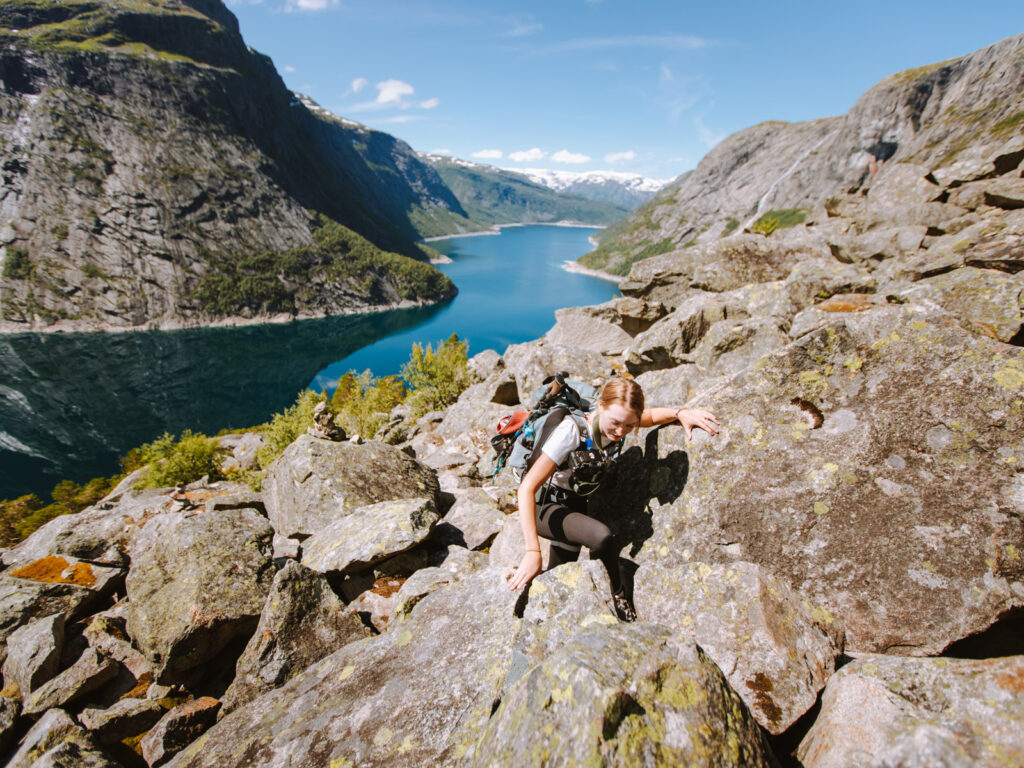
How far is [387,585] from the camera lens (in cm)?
670

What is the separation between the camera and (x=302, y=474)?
30.8 feet

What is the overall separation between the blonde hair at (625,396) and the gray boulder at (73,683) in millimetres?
7647

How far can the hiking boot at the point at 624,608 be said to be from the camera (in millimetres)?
4950

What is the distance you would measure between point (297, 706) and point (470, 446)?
8.66 meters

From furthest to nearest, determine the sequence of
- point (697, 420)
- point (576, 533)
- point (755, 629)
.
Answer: point (697, 420) → point (576, 533) → point (755, 629)

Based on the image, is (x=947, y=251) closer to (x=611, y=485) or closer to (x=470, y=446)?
(x=611, y=485)

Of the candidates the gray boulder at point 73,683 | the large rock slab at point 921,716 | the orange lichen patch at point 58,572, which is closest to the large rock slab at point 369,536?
the gray boulder at point 73,683

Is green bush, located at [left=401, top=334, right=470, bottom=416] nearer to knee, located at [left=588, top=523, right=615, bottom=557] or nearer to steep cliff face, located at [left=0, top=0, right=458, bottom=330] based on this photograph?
knee, located at [left=588, top=523, right=615, bottom=557]

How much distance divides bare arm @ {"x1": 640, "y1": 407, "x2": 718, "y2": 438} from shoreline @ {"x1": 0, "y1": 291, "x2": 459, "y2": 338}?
193 metres

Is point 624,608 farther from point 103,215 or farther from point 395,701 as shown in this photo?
point 103,215

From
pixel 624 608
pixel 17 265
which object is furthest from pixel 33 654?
pixel 17 265

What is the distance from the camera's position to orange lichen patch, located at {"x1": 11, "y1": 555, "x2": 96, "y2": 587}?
779 centimetres

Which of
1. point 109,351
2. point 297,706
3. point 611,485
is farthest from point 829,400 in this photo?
point 109,351

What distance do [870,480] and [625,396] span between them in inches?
107
